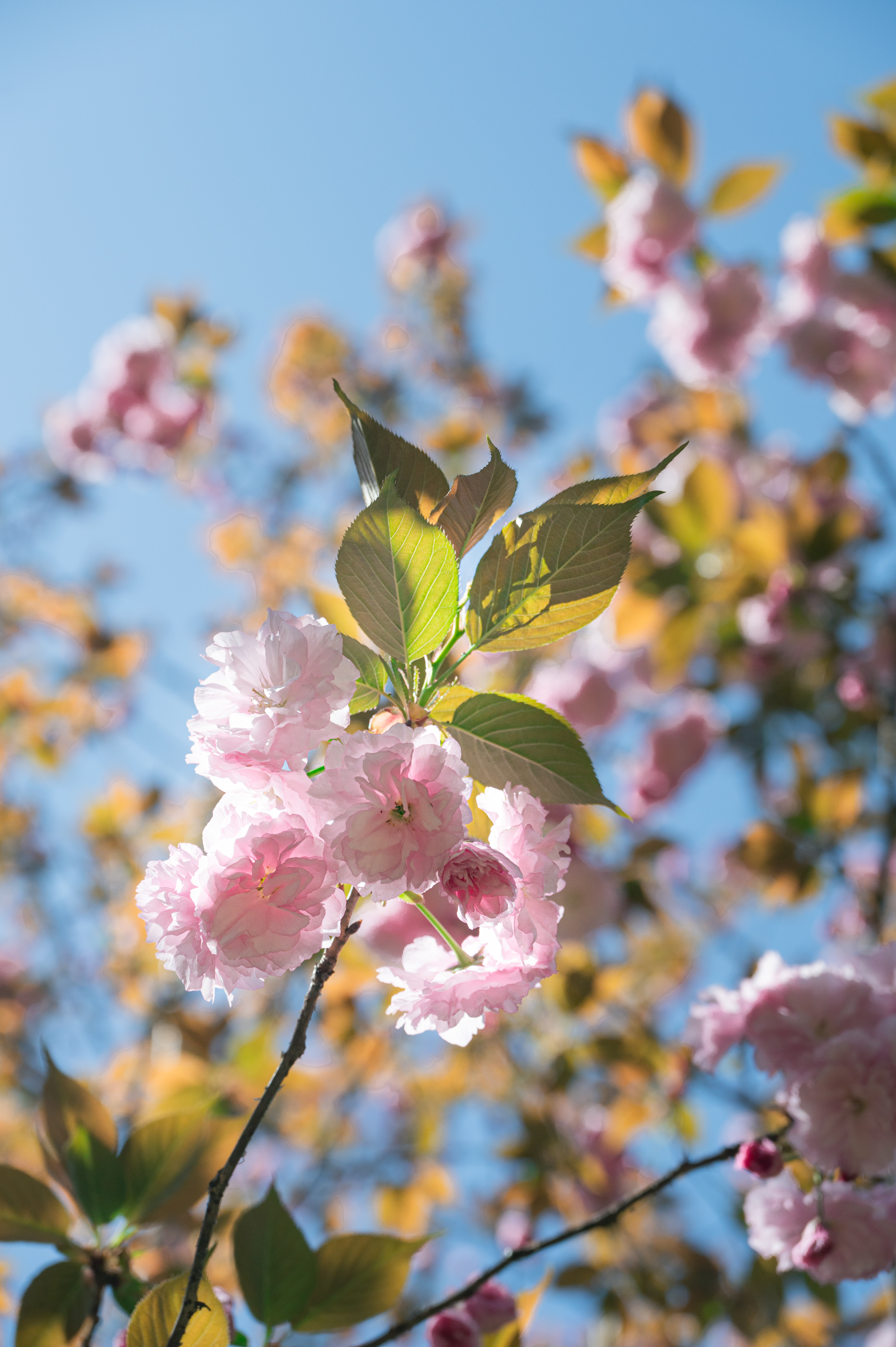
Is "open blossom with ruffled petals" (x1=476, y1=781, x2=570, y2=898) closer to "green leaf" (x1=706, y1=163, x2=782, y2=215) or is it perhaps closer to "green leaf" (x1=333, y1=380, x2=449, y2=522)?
"green leaf" (x1=333, y1=380, x2=449, y2=522)

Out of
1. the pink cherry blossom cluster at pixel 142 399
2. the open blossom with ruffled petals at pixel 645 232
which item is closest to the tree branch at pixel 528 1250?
the open blossom with ruffled petals at pixel 645 232

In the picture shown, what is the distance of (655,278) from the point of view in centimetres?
231

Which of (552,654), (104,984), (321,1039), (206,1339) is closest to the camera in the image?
(206,1339)

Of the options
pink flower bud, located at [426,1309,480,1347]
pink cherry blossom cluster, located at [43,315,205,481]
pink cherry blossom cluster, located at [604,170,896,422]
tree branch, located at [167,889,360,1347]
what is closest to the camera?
tree branch, located at [167,889,360,1347]

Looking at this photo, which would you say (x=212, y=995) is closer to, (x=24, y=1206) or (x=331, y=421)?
(x=24, y=1206)

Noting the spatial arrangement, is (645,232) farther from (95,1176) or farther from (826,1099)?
(95,1176)

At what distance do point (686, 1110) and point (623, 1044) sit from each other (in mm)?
178

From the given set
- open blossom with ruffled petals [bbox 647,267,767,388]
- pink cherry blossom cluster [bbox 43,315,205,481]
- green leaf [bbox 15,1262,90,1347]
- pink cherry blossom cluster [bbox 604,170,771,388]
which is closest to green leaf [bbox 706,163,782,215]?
pink cherry blossom cluster [bbox 604,170,771,388]

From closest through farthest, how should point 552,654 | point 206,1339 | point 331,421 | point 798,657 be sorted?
point 206,1339, point 798,657, point 552,654, point 331,421

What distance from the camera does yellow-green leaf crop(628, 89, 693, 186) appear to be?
204 centimetres

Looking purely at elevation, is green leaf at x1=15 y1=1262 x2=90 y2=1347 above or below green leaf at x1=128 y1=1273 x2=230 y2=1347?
below

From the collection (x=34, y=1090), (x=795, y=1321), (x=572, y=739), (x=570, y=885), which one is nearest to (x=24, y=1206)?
(x=572, y=739)

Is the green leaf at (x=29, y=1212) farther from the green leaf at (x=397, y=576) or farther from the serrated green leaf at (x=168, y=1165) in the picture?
the green leaf at (x=397, y=576)

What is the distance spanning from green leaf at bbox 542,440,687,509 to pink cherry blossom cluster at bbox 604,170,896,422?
1.92 meters
